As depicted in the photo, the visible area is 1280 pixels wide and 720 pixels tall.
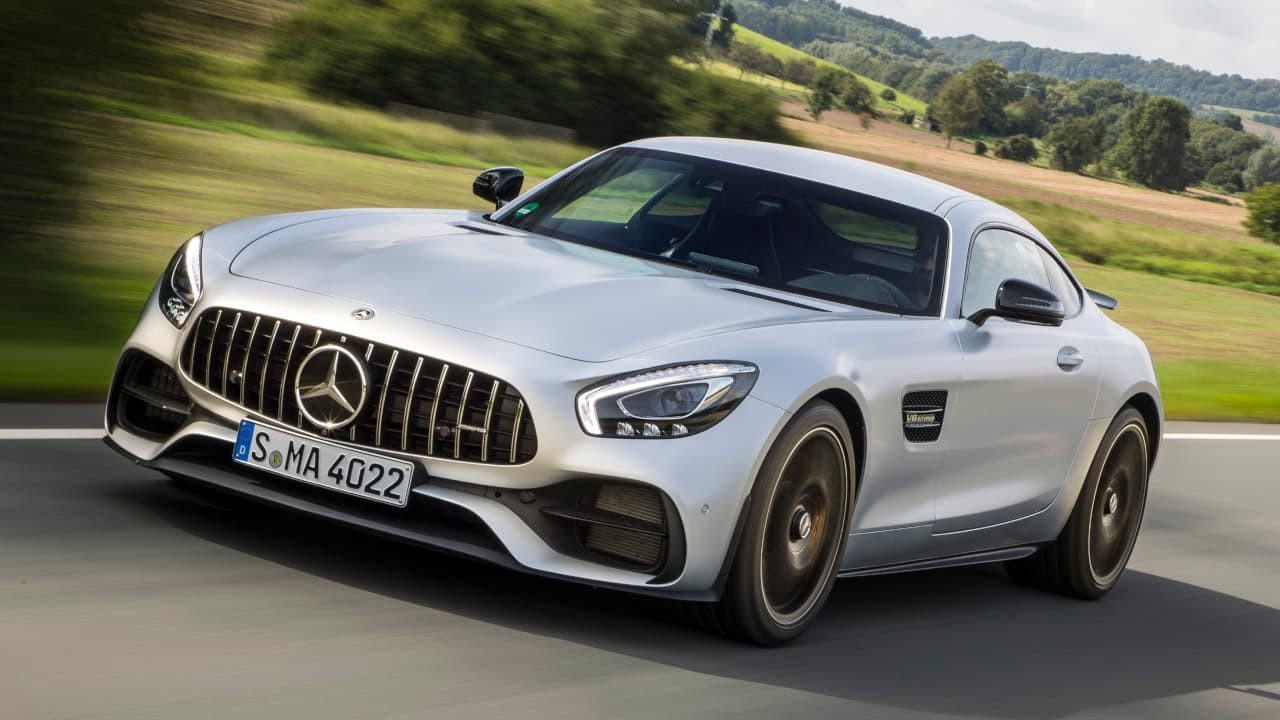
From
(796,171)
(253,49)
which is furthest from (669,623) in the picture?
(253,49)

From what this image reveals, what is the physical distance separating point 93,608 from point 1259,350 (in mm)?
19413

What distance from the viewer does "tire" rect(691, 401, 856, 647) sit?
13.5 ft

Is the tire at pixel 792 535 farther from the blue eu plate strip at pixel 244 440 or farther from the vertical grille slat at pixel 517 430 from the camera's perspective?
the blue eu plate strip at pixel 244 440

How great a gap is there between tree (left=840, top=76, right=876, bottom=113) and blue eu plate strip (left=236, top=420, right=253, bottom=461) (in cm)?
4866

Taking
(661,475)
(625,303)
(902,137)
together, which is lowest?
(902,137)

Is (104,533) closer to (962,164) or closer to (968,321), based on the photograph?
(968,321)

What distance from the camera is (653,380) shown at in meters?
3.98

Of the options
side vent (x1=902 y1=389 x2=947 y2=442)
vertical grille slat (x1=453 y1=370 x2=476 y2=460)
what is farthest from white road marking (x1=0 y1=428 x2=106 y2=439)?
side vent (x1=902 y1=389 x2=947 y2=442)

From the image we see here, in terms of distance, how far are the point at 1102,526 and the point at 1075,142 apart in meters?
63.1

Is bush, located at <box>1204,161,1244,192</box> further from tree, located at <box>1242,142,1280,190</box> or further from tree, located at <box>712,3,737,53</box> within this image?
tree, located at <box>712,3,737,53</box>

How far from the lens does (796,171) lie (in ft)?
18.3

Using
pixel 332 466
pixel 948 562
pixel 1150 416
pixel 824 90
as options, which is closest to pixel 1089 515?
pixel 1150 416

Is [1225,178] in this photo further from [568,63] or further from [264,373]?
[264,373]

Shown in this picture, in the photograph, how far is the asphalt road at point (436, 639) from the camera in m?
3.45
